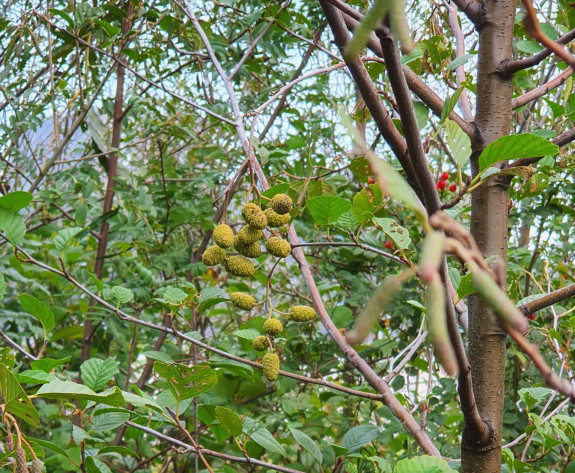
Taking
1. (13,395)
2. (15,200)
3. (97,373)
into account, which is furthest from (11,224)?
(13,395)

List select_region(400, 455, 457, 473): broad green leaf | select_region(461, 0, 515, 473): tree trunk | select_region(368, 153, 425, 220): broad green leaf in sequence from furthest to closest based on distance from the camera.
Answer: select_region(461, 0, 515, 473): tree trunk, select_region(400, 455, 457, 473): broad green leaf, select_region(368, 153, 425, 220): broad green leaf

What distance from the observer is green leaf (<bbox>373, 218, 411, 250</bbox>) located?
59 cm

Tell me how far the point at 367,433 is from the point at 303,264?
11.6 inches

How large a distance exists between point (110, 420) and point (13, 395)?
0.30m

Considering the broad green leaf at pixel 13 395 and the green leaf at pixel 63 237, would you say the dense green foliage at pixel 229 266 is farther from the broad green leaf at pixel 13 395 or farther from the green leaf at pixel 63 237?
the broad green leaf at pixel 13 395

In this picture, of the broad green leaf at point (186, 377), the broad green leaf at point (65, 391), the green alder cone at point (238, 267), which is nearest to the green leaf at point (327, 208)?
the green alder cone at point (238, 267)

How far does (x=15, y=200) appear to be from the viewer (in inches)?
32.8

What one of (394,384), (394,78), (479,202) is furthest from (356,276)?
(394,78)

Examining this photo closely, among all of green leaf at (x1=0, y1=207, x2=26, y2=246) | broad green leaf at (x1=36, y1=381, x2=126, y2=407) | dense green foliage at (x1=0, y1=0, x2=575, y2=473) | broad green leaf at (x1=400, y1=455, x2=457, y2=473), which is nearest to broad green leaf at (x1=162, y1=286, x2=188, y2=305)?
dense green foliage at (x1=0, y1=0, x2=575, y2=473)

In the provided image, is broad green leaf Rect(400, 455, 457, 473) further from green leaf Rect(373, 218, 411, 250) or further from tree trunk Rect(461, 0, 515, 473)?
green leaf Rect(373, 218, 411, 250)

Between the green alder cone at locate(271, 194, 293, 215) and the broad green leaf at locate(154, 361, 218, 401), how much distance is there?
208 mm

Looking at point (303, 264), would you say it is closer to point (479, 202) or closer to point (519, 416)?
point (479, 202)

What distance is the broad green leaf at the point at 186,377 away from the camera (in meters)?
0.77

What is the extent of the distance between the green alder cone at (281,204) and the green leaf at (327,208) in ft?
0.10
